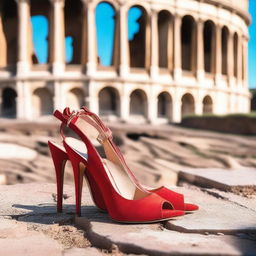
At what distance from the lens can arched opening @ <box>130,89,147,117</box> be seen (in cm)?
2994

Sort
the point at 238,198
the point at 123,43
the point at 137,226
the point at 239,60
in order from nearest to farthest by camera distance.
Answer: the point at 137,226 < the point at 238,198 < the point at 123,43 < the point at 239,60

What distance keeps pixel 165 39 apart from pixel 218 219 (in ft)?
96.1

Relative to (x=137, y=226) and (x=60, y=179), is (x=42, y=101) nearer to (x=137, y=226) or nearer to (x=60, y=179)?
(x=60, y=179)

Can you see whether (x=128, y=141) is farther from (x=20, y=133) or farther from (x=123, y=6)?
(x=123, y=6)

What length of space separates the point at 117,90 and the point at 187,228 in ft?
85.8

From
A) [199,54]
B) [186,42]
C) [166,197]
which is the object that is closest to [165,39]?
[199,54]

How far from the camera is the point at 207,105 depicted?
33.9m

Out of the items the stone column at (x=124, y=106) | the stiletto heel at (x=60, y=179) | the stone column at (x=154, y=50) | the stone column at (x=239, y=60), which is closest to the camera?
the stiletto heel at (x=60, y=179)

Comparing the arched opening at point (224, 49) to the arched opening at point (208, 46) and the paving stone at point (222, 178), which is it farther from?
the paving stone at point (222, 178)

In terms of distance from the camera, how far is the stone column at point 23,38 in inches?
1097

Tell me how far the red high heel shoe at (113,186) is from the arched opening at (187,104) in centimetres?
2889

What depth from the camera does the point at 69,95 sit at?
1128 inches

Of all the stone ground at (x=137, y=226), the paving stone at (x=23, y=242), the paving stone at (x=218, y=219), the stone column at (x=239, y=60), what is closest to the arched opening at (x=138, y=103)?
the stone column at (x=239, y=60)

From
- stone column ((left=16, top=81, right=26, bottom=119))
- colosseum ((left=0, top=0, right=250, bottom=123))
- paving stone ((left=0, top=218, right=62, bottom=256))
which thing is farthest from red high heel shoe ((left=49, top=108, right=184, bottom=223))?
stone column ((left=16, top=81, right=26, bottom=119))
